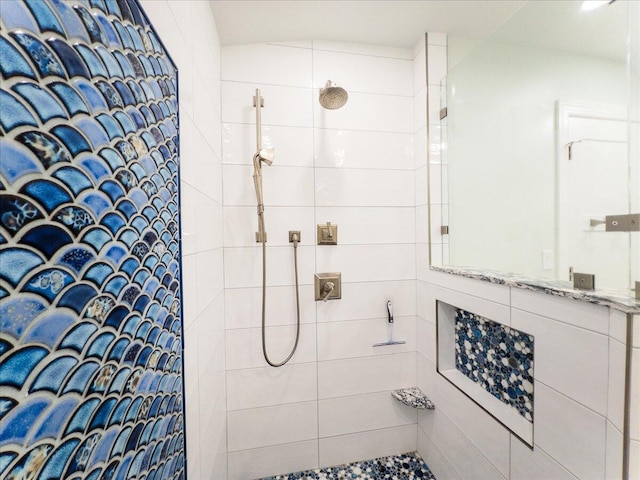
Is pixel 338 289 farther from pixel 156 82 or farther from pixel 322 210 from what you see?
pixel 156 82

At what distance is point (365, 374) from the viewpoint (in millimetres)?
1480

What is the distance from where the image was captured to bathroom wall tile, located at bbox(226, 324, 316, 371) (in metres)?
1.36

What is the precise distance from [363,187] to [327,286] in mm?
604

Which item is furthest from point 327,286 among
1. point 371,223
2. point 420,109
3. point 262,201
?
point 420,109

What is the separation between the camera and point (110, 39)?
1.42 feet

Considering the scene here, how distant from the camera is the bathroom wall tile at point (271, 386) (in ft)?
4.48

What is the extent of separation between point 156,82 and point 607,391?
1.37 metres

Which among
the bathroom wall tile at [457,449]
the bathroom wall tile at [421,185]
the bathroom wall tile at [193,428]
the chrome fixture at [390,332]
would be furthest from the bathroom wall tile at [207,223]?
the bathroom wall tile at [457,449]

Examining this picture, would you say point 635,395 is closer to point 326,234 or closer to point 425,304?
point 425,304

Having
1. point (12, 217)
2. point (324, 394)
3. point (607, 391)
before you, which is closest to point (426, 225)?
point (607, 391)

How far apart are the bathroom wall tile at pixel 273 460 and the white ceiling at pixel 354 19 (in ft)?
7.22

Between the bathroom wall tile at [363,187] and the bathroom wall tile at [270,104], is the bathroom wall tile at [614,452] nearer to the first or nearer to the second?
the bathroom wall tile at [363,187]

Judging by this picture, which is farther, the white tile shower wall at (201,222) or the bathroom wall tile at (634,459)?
the white tile shower wall at (201,222)

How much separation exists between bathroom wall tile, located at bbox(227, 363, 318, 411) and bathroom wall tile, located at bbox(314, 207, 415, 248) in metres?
0.77
